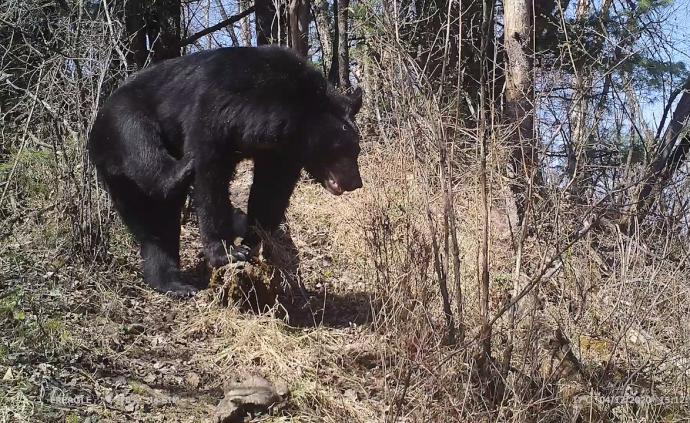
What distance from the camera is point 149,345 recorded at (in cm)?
473

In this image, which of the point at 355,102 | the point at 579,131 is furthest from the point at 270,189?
the point at 579,131

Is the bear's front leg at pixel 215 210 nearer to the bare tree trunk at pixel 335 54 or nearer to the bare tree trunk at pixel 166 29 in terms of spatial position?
the bare tree trunk at pixel 166 29

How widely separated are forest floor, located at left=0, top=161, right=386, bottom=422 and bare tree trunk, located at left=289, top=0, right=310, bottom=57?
417cm

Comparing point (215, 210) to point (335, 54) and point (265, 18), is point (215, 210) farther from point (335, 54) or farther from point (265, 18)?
point (265, 18)

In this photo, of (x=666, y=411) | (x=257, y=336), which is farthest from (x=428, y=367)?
(x=666, y=411)

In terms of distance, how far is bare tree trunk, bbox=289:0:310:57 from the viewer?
9.13 m

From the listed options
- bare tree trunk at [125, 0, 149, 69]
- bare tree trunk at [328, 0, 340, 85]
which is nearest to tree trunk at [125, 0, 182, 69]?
bare tree trunk at [125, 0, 149, 69]

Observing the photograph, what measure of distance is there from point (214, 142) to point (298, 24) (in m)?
4.64

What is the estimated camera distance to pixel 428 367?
378cm

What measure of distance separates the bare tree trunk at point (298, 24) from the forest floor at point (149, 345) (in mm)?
4168

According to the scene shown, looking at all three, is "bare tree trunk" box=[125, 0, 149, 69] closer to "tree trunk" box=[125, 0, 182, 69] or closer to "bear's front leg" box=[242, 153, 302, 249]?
"tree trunk" box=[125, 0, 182, 69]

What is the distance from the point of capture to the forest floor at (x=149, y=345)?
3.94 metres

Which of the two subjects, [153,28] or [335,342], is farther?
[153,28]

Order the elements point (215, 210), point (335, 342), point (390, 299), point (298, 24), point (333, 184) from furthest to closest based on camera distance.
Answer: point (298, 24) → point (333, 184) → point (215, 210) → point (335, 342) → point (390, 299)
